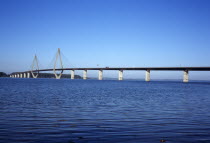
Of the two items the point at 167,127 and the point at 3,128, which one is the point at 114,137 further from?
the point at 3,128

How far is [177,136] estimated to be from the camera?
33.8ft

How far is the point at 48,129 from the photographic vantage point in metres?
11.1

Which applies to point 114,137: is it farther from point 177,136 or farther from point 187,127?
point 187,127

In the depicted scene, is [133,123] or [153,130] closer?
[153,130]

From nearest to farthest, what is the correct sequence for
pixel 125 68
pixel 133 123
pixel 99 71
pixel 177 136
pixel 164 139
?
pixel 164 139
pixel 177 136
pixel 133 123
pixel 125 68
pixel 99 71

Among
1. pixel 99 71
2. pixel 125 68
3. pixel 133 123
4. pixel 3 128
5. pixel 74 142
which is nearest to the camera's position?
pixel 74 142

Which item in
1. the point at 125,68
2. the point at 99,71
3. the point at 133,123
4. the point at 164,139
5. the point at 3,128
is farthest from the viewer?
the point at 99,71

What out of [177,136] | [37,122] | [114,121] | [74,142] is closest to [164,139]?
[177,136]

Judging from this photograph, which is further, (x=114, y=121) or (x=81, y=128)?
(x=114, y=121)

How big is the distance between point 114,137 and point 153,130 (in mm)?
2425

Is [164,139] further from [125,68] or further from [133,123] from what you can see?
[125,68]

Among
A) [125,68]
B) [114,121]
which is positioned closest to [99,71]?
[125,68]

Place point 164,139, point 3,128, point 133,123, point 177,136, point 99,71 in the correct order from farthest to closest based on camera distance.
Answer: point 99,71, point 133,123, point 3,128, point 177,136, point 164,139

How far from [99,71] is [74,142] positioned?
16005 cm
